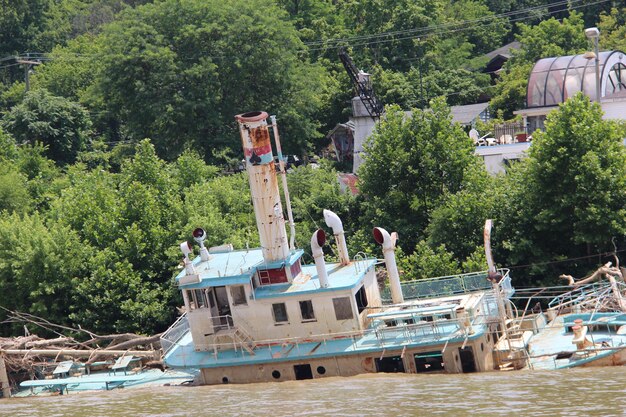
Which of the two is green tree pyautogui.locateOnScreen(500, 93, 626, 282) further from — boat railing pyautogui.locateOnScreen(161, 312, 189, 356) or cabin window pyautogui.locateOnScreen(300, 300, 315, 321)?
boat railing pyautogui.locateOnScreen(161, 312, 189, 356)

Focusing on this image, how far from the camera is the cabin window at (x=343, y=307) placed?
33.3m

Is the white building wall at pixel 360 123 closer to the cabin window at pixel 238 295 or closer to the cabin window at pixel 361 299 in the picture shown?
the cabin window at pixel 361 299

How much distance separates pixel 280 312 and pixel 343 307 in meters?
1.82

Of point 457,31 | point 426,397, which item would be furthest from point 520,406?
point 457,31

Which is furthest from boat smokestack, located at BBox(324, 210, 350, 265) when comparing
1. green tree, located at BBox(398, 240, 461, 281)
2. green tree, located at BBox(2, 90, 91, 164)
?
green tree, located at BBox(2, 90, 91, 164)

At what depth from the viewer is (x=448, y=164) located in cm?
4459

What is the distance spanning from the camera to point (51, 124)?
70750 millimetres

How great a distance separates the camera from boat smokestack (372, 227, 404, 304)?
34.4 meters

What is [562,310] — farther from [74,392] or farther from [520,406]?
[74,392]

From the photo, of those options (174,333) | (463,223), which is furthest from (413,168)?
(174,333)

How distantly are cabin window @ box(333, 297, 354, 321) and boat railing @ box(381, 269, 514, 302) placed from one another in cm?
356

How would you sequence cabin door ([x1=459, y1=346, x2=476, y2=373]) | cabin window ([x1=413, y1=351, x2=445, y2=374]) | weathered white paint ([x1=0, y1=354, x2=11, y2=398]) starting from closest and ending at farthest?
cabin door ([x1=459, y1=346, x2=476, y2=373]) → cabin window ([x1=413, y1=351, x2=445, y2=374]) → weathered white paint ([x1=0, y1=354, x2=11, y2=398])

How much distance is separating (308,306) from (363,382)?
2993 millimetres

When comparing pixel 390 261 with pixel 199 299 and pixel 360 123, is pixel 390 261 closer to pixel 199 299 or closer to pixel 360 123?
pixel 199 299
